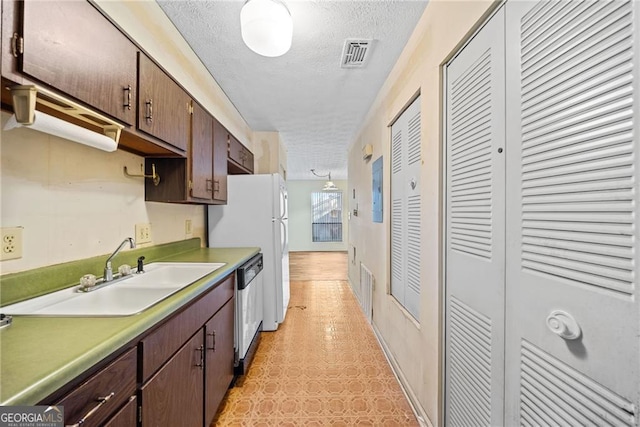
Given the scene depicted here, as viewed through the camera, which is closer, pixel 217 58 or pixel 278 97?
pixel 217 58

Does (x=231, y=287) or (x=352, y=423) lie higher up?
(x=231, y=287)

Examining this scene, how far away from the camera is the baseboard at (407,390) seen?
Result: 1660 mm

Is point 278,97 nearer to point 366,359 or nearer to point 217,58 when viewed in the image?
point 217,58

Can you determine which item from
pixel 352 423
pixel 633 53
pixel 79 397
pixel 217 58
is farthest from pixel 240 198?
pixel 633 53

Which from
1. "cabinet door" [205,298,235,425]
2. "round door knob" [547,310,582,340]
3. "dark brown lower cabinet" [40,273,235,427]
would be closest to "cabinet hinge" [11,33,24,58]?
"dark brown lower cabinet" [40,273,235,427]

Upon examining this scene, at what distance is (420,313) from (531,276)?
969mm

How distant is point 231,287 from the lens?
202cm

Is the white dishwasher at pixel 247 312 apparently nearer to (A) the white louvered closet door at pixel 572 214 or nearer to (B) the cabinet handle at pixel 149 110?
(B) the cabinet handle at pixel 149 110

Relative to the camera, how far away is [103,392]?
30.8 inches

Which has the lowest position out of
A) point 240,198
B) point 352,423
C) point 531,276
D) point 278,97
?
point 352,423

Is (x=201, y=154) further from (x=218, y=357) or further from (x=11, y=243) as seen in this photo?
(x=218, y=357)

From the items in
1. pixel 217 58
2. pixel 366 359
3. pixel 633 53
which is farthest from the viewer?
pixel 366 359

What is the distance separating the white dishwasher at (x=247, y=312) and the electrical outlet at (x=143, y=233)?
25.5 inches

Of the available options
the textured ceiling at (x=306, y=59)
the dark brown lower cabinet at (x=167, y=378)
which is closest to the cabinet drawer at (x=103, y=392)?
the dark brown lower cabinet at (x=167, y=378)
